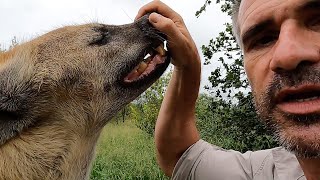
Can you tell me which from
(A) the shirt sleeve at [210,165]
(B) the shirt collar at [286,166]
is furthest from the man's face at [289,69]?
(A) the shirt sleeve at [210,165]

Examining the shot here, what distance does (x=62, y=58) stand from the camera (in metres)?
4.14

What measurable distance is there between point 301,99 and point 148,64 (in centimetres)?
180

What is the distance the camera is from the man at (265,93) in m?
2.67

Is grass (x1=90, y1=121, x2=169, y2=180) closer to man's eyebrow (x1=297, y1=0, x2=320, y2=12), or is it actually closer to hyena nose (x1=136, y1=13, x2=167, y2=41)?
hyena nose (x1=136, y1=13, x2=167, y2=41)

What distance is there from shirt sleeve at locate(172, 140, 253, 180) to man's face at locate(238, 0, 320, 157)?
25.4 inches

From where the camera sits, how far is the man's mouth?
4.13 meters

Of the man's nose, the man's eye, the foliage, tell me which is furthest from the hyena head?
the foliage

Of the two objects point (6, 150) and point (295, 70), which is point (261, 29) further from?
point (6, 150)

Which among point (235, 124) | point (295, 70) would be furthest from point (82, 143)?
point (235, 124)

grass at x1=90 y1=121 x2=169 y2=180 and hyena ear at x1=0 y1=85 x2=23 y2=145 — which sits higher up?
hyena ear at x1=0 y1=85 x2=23 y2=145

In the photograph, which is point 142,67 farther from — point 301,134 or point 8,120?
point 301,134

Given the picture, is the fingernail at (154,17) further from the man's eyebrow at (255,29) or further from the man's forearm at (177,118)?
the man's eyebrow at (255,29)

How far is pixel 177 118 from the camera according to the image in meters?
4.08

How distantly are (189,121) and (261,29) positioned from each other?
125 centimetres
